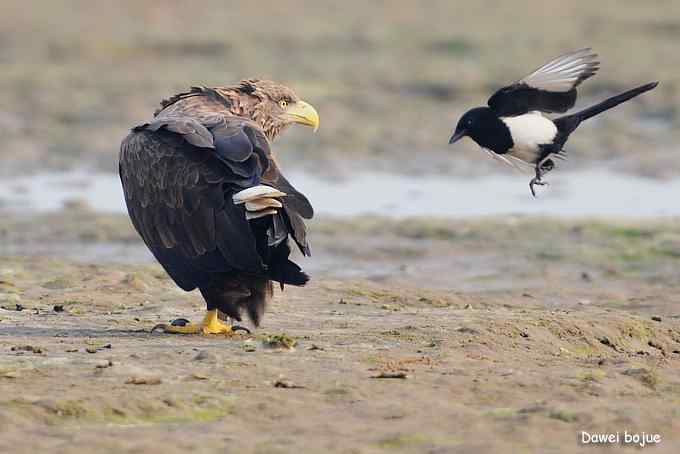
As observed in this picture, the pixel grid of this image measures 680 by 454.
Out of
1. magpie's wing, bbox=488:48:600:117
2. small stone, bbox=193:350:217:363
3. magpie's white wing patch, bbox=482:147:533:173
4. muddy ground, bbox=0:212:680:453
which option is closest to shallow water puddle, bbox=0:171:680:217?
muddy ground, bbox=0:212:680:453

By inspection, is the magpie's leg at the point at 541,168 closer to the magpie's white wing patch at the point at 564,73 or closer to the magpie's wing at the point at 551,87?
the magpie's wing at the point at 551,87

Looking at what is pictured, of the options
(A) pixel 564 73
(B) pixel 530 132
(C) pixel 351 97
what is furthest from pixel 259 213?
(C) pixel 351 97

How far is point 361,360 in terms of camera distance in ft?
21.2

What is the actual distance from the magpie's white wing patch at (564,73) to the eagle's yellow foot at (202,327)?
2.06 meters

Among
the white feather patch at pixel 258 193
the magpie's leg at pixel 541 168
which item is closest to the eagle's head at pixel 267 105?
the magpie's leg at pixel 541 168

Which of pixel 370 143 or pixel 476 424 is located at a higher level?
pixel 370 143

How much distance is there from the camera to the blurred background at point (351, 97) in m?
13.2

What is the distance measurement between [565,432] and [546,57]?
15249 mm

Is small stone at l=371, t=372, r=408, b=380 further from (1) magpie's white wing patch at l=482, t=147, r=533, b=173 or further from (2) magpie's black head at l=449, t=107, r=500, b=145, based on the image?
(1) magpie's white wing patch at l=482, t=147, r=533, b=173

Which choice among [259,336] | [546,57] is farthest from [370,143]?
[259,336]

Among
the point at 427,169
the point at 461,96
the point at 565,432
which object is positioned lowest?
the point at 565,432

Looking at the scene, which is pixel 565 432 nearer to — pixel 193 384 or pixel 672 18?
pixel 193 384

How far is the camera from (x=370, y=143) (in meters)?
15.9

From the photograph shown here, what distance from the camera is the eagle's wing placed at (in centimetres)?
679
